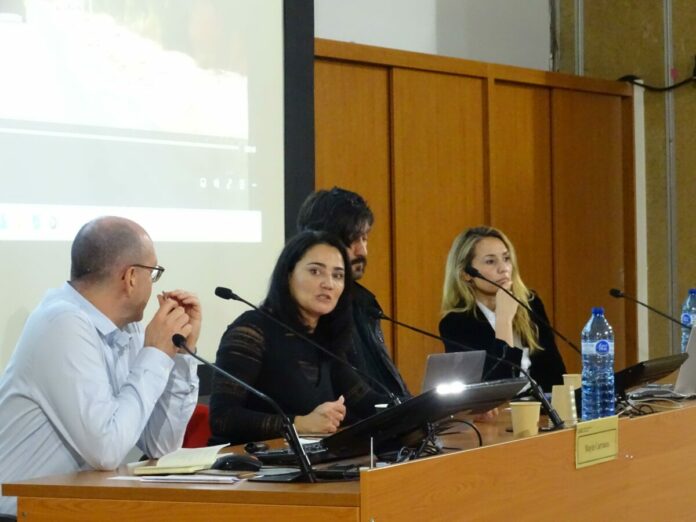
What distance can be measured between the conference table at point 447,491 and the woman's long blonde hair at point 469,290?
1102mm

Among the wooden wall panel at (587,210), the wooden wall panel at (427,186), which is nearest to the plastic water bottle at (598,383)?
the wooden wall panel at (427,186)

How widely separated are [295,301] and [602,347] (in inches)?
30.1

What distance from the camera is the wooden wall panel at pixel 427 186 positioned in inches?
198

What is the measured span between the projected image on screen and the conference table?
4.65ft

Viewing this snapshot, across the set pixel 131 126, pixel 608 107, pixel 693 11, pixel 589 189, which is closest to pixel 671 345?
pixel 589 189

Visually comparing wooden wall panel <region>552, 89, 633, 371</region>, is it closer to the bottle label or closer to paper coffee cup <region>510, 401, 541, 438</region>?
the bottle label

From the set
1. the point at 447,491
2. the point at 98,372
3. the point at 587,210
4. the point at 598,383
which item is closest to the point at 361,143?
the point at 587,210

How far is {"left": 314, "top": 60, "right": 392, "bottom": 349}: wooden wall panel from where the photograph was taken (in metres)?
4.77

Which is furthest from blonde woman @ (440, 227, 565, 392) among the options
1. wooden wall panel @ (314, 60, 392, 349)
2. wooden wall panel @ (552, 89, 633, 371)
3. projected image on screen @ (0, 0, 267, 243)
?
wooden wall panel @ (552, 89, 633, 371)

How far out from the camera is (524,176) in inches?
219

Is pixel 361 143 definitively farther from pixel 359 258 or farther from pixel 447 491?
pixel 447 491

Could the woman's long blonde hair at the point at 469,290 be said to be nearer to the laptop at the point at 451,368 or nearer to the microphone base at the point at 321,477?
the laptop at the point at 451,368

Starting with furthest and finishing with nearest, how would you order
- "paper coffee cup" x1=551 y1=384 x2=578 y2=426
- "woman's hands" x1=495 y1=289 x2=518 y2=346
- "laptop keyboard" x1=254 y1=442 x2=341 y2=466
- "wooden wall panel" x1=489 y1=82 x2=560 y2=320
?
1. "wooden wall panel" x1=489 y1=82 x2=560 y2=320
2. "woman's hands" x1=495 y1=289 x2=518 y2=346
3. "paper coffee cup" x1=551 y1=384 x2=578 y2=426
4. "laptop keyboard" x1=254 y1=442 x2=341 y2=466

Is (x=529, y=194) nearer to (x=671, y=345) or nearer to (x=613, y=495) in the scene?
(x=671, y=345)
